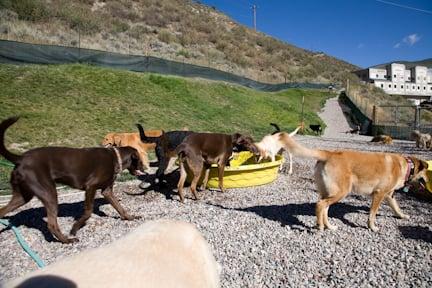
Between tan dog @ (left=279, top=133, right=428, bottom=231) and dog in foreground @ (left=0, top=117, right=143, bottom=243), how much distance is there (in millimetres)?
2791

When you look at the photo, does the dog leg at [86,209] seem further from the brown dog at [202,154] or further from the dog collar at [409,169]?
the dog collar at [409,169]

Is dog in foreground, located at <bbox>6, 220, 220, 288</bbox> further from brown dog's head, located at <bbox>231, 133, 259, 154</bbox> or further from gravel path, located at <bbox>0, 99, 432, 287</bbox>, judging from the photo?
brown dog's head, located at <bbox>231, 133, 259, 154</bbox>

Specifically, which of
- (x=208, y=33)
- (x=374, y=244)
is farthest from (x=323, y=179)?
(x=208, y=33)

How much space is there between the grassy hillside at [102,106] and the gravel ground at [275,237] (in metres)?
3.26

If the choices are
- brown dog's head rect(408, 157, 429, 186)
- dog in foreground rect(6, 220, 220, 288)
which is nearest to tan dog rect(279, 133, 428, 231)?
brown dog's head rect(408, 157, 429, 186)

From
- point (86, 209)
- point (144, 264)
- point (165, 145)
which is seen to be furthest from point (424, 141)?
point (144, 264)

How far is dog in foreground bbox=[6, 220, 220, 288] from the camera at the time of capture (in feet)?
4.47

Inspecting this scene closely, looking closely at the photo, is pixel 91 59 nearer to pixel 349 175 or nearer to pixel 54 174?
pixel 54 174

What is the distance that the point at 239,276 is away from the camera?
395 cm

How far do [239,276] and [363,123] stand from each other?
2628 cm

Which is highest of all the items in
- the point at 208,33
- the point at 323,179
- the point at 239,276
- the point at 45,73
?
the point at 208,33

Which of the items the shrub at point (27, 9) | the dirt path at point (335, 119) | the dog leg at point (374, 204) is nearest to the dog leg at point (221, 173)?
the dog leg at point (374, 204)

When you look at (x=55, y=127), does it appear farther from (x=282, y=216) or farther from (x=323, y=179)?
(x=323, y=179)

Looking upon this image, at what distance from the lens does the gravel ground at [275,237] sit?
3.96m
